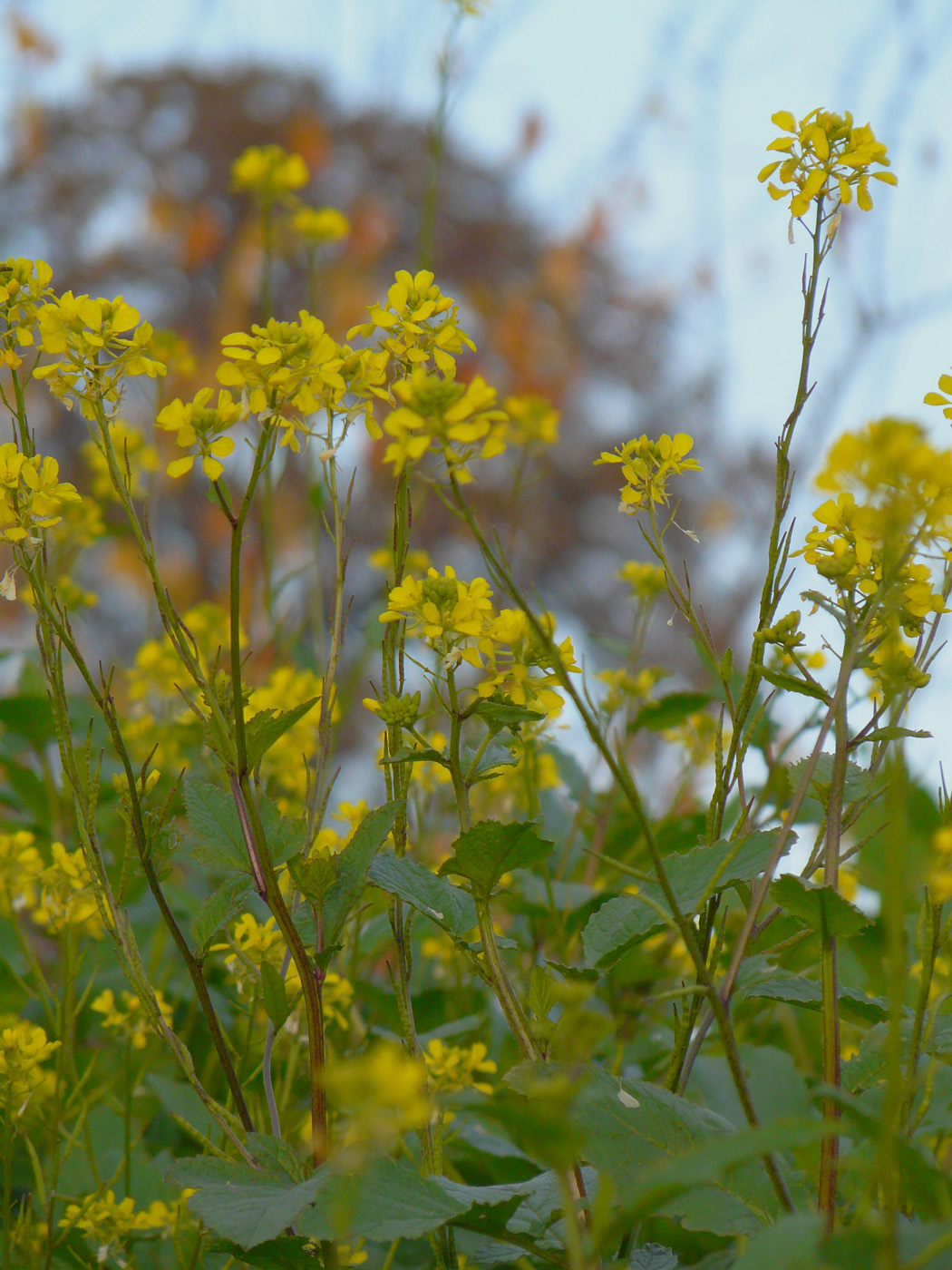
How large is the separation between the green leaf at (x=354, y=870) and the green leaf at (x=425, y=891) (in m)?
0.01

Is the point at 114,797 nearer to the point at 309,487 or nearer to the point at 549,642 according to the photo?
the point at 309,487

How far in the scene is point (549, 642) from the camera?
557mm

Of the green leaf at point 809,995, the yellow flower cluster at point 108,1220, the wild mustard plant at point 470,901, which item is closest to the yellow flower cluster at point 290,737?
the wild mustard plant at point 470,901

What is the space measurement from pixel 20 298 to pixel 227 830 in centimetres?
42

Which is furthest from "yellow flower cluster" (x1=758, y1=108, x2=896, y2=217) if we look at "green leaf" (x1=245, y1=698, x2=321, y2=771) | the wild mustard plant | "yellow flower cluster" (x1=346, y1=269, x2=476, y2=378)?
"green leaf" (x1=245, y1=698, x2=321, y2=771)

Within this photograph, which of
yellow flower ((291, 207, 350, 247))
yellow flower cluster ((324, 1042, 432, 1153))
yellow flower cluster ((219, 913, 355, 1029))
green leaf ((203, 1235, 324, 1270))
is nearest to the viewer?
yellow flower cluster ((324, 1042, 432, 1153))

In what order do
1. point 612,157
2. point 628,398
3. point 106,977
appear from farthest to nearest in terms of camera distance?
1. point 628,398
2. point 612,157
3. point 106,977

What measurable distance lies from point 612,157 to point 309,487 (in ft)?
9.17

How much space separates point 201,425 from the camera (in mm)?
678

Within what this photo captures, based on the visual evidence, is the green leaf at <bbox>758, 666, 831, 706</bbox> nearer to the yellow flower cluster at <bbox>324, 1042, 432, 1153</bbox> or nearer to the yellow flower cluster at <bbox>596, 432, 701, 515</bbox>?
the yellow flower cluster at <bbox>596, 432, 701, 515</bbox>

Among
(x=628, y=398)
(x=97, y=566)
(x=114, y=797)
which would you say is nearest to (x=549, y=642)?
(x=114, y=797)

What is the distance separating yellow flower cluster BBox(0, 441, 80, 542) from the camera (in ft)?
2.43

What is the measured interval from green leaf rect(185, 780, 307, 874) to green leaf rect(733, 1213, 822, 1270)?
1.21 feet

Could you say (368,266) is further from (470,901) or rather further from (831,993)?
(831,993)
